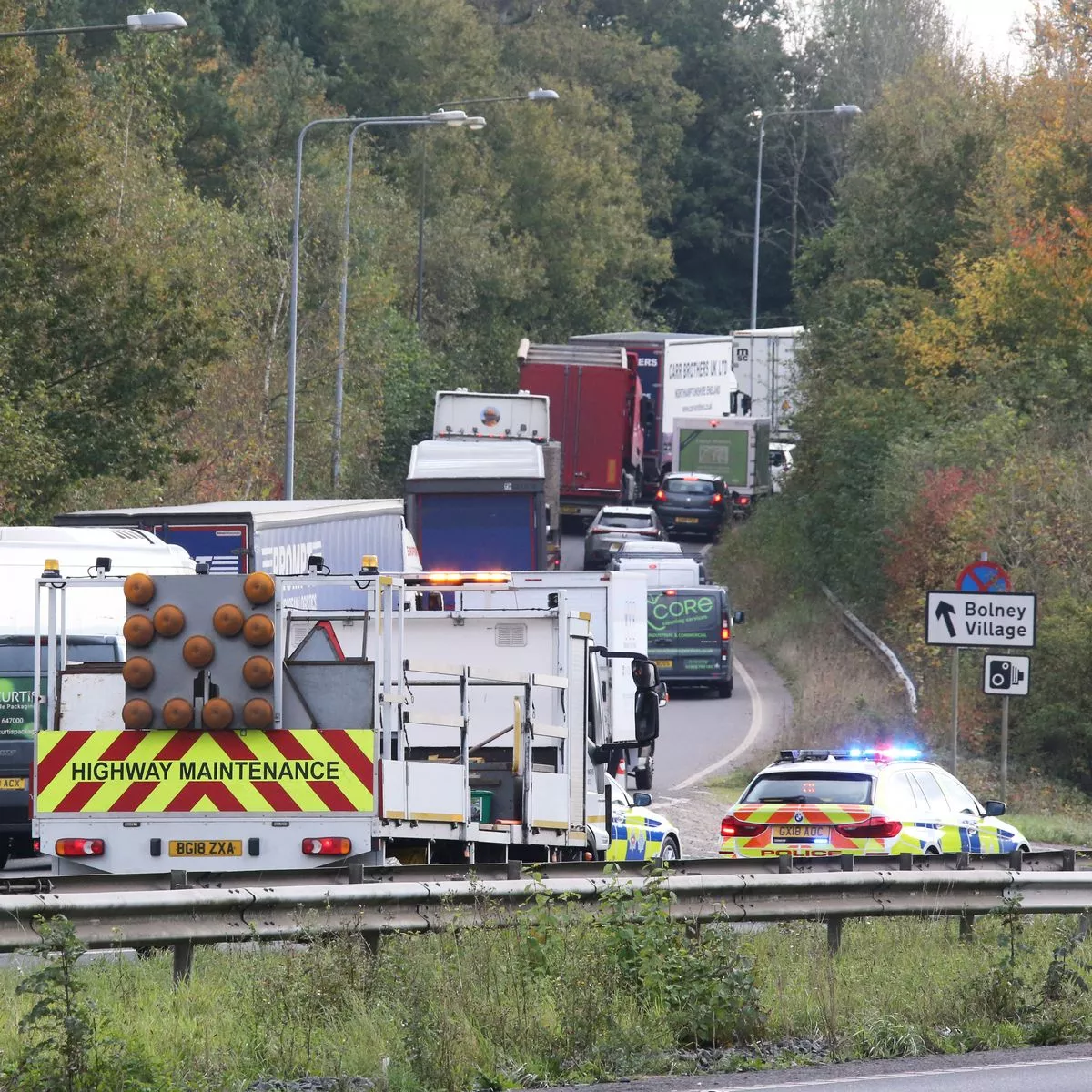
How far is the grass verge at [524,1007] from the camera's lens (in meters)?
8.52

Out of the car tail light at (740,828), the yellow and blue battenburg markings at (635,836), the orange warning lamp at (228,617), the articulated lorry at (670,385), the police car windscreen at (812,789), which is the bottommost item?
the yellow and blue battenburg markings at (635,836)

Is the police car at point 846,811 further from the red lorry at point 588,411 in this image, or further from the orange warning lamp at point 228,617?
the red lorry at point 588,411

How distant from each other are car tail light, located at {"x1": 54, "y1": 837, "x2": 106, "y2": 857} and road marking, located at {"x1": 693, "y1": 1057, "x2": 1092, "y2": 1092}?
4.82m

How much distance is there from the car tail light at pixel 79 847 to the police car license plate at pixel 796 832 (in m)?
6.18

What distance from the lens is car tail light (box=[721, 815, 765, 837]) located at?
16.7 metres

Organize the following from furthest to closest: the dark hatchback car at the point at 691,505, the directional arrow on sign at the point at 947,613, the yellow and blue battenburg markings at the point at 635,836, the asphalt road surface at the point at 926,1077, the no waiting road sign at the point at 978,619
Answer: the dark hatchback car at the point at 691,505 → the directional arrow on sign at the point at 947,613 → the no waiting road sign at the point at 978,619 → the yellow and blue battenburg markings at the point at 635,836 → the asphalt road surface at the point at 926,1077

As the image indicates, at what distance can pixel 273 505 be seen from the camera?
1032 inches

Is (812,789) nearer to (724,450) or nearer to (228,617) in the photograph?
(228,617)

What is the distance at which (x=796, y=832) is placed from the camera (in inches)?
650

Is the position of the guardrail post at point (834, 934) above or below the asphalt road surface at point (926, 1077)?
above

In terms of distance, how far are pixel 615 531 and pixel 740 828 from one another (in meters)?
30.2

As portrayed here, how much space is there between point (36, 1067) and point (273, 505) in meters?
18.5

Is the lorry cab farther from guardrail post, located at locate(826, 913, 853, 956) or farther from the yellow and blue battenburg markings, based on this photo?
guardrail post, located at locate(826, 913, 853, 956)

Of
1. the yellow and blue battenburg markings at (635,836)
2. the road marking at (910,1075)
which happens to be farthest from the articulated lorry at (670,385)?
the road marking at (910,1075)
